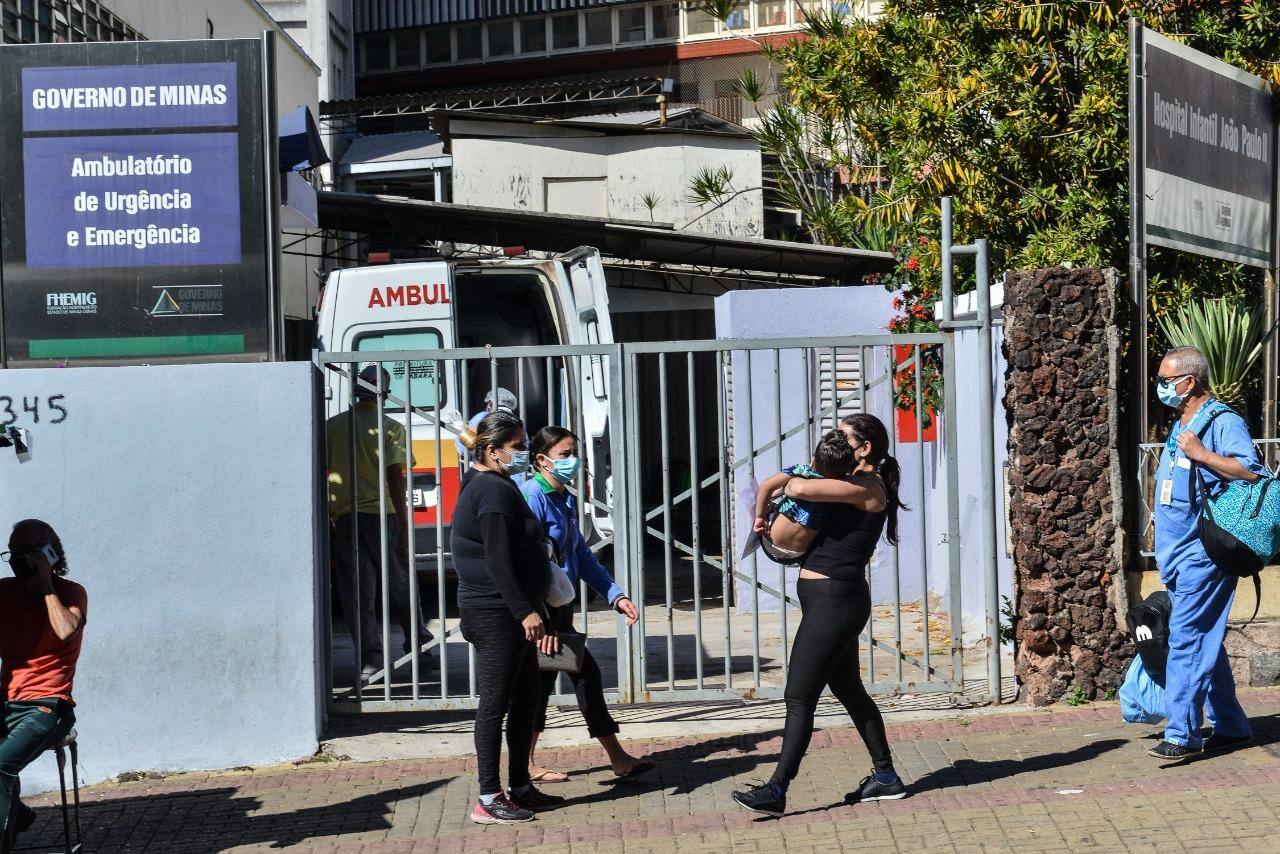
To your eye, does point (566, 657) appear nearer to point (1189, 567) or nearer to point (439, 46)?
point (1189, 567)

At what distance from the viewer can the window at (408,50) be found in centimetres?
3269

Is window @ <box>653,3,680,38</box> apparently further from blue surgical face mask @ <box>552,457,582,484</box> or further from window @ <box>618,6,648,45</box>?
blue surgical face mask @ <box>552,457,582,484</box>

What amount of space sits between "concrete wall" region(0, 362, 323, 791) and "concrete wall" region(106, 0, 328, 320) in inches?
338

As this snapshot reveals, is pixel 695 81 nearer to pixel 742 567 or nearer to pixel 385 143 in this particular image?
pixel 385 143

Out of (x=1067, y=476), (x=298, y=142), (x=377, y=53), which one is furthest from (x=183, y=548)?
(x=377, y=53)

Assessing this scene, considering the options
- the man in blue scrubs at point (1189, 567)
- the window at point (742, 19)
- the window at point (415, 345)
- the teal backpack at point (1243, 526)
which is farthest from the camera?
the window at point (742, 19)

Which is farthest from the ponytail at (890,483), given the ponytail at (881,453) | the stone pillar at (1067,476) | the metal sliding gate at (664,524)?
the stone pillar at (1067,476)

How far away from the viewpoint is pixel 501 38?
32.2 metres

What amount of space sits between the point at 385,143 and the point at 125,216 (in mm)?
18645

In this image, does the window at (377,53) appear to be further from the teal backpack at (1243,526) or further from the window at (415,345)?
the teal backpack at (1243,526)

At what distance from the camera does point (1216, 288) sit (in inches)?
382

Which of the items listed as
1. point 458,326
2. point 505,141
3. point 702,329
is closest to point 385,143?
point 505,141

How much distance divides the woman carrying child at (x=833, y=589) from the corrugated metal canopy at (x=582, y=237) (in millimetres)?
10211

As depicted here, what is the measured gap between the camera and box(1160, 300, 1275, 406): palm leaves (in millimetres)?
7645
